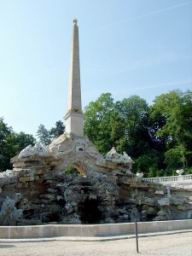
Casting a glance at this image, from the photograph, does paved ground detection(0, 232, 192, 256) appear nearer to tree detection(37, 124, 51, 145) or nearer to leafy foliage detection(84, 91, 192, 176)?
leafy foliage detection(84, 91, 192, 176)

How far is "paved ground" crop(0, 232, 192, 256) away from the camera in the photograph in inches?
327

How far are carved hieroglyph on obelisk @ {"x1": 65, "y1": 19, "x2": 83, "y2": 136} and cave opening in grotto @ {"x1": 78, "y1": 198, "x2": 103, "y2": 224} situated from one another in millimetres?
4917

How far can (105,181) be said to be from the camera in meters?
23.1

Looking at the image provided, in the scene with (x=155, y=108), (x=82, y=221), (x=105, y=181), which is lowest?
(x=82, y=221)

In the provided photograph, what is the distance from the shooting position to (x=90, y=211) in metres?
22.3

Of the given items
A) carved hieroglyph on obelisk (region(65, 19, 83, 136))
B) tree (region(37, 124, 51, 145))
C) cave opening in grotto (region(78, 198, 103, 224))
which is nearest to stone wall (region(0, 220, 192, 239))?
cave opening in grotto (region(78, 198, 103, 224))

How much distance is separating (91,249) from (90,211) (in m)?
13.4

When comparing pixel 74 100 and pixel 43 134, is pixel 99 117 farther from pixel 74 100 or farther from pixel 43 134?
pixel 74 100

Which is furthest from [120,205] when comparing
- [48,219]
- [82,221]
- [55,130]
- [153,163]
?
[55,130]

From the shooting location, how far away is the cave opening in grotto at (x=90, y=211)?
71.2ft

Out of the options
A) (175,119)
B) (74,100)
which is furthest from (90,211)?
(175,119)

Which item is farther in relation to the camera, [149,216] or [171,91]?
[171,91]

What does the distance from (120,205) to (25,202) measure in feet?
20.6

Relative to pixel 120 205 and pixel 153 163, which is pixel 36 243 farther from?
pixel 153 163
